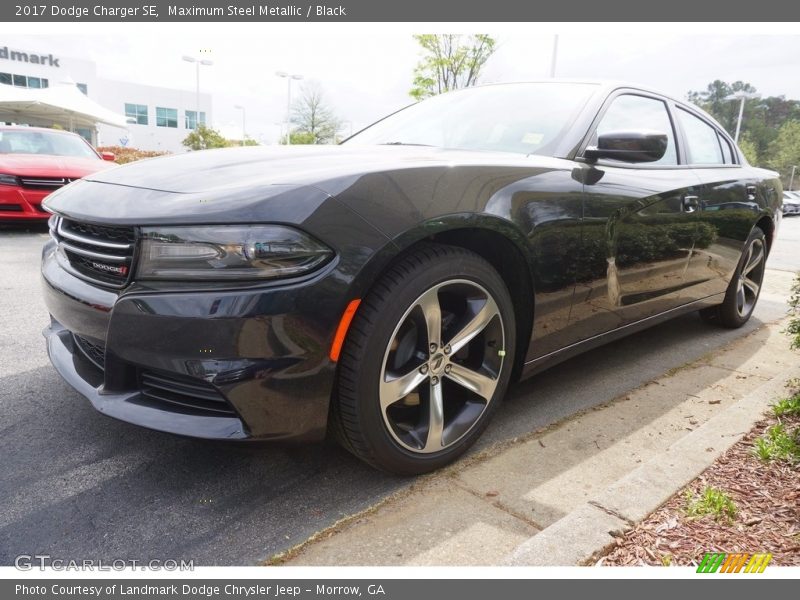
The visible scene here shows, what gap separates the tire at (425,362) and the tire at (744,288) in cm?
273

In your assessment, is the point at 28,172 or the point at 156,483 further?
the point at 28,172

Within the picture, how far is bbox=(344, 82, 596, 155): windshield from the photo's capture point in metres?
2.60

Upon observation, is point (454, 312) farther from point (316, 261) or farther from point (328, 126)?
point (328, 126)

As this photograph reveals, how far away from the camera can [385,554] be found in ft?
5.33

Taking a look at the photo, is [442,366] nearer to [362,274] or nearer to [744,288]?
[362,274]

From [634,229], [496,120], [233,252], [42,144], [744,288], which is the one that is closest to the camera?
[233,252]

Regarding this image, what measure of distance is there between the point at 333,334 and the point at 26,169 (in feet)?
21.6

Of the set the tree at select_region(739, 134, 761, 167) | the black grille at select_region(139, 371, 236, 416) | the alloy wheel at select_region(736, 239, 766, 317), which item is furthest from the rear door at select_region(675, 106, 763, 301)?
the tree at select_region(739, 134, 761, 167)

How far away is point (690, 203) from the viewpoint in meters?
3.09

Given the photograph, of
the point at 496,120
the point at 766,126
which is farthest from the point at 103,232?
the point at 766,126

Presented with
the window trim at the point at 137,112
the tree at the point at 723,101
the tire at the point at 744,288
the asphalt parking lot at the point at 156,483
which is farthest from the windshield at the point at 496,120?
the tree at the point at 723,101

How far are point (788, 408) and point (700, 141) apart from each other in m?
2.02

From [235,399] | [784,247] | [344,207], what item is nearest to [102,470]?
[235,399]

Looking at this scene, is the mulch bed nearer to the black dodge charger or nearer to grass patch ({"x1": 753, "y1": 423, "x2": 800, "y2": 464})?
grass patch ({"x1": 753, "y1": 423, "x2": 800, "y2": 464})
